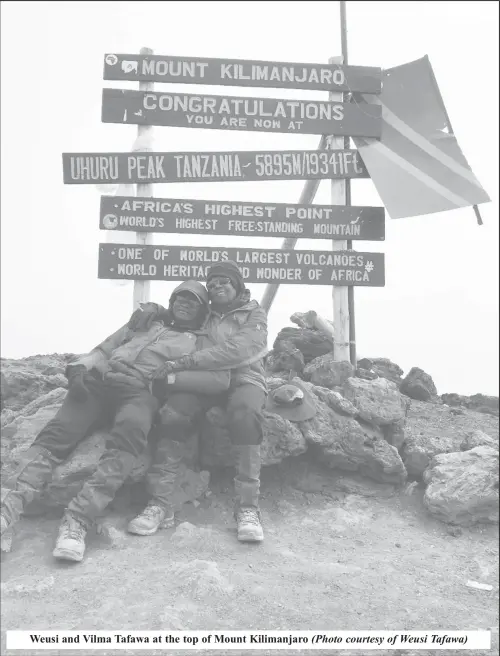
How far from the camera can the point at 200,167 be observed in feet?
22.1

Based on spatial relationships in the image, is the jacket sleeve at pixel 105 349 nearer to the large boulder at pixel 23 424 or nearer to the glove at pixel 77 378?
the glove at pixel 77 378

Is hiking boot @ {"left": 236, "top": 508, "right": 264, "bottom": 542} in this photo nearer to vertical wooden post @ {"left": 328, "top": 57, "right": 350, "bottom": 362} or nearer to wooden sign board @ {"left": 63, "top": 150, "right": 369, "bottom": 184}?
vertical wooden post @ {"left": 328, "top": 57, "right": 350, "bottom": 362}

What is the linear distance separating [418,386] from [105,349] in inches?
163

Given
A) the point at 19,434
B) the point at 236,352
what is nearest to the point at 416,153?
the point at 236,352

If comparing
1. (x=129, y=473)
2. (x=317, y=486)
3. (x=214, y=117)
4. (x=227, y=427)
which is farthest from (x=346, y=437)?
(x=214, y=117)

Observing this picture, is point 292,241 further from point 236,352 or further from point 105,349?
point 105,349

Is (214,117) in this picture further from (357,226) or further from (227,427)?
(227,427)

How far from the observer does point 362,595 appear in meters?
3.65

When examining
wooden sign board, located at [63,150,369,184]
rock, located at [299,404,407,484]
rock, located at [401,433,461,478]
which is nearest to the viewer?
rock, located at [299,404,407,484]

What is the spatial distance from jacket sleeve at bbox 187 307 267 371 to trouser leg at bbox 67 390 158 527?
1.54 ft

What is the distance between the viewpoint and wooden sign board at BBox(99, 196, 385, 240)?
6.59 m

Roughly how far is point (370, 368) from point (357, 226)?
1671mm

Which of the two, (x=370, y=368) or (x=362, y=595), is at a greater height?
(x=370, y=368)

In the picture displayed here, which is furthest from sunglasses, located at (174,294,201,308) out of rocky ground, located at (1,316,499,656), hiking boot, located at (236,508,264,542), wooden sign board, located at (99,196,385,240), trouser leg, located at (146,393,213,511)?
wooden sign board, located at (99,196,385,240)
